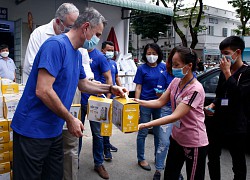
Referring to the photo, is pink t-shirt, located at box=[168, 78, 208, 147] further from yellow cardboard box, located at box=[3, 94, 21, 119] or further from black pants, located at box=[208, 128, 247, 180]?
yellow cardboard box, located at box=[3, 94, 21, 119]

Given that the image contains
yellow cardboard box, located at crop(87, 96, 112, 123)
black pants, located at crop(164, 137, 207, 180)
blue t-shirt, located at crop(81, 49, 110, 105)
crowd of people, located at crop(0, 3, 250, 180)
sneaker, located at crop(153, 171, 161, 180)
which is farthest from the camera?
blue t-shirt, located at crop(81, 49, 110, 105)

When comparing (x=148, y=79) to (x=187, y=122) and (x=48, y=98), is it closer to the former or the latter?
(x=187, y=122)

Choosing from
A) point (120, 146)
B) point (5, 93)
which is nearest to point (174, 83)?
point (5, 93)

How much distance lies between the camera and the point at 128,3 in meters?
8.77

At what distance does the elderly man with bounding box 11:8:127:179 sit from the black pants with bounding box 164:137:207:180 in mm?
972

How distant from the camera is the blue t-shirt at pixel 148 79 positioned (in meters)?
3.82

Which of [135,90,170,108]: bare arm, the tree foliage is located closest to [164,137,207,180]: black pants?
[135,90,170,108]: bare arm

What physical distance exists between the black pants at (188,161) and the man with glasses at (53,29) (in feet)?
5.20

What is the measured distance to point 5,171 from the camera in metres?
2.76

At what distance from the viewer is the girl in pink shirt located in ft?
7.53

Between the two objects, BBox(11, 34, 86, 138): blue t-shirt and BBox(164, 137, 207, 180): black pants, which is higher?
BBox(11, 34, 86, 138): blue t-shirt

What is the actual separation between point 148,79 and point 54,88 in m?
2.08

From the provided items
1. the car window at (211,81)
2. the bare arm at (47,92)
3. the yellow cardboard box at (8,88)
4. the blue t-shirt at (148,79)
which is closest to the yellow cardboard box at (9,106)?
the yellow cardboard box at (8,88)

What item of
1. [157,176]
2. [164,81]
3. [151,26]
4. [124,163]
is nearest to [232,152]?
[157,176]
